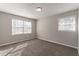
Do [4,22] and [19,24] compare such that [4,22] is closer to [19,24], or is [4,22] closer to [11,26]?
[11,26]

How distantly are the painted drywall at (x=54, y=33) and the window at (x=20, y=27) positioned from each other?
1.14m

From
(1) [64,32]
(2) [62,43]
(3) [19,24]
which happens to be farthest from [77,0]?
(3) [19,24]

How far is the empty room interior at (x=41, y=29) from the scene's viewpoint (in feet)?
8.62

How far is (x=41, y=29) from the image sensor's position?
5.87 meters

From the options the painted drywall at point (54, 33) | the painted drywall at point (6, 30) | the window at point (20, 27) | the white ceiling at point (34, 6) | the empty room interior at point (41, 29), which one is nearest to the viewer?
the white ceiling at point (34, 6)

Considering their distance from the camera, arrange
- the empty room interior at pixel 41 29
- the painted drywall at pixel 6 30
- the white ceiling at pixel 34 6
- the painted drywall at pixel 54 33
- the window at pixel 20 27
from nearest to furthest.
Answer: the white ceiling at pixel 34 6 → the empty room interior at pixel 41 29 → the painted drywall at pixel 54 33 → the painted drywall at pixel 6 30 → the window at pixel 20 27

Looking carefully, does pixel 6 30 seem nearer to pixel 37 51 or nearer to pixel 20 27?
pixel 20 27

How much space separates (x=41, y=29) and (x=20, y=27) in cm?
207

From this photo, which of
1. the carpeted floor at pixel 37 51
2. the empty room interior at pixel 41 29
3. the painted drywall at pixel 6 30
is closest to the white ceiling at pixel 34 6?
the empty room interior at pixel 41 29

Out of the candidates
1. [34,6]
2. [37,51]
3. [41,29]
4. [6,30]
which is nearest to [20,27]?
[6,30]

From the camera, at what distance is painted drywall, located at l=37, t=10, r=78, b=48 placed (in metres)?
3.34

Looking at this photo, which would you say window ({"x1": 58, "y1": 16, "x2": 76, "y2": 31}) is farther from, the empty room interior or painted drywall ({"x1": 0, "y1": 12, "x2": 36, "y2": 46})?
painted drywall ({"x1": 0, "y1": 12, "x2": 36, "y2": 46})

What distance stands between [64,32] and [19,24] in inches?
139

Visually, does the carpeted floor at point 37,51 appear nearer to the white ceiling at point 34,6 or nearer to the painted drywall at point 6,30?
the painted drywall at point 6,30
